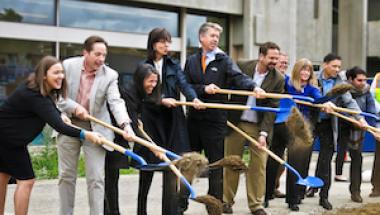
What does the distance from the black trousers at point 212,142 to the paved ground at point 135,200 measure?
610 mm

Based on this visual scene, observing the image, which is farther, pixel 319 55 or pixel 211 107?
pixel 319 55

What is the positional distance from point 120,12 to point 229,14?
133 inches

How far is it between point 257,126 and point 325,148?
44.5 inches

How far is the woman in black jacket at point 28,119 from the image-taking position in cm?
478

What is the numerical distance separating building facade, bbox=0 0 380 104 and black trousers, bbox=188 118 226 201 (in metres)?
7.24

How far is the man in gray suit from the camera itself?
5148mm

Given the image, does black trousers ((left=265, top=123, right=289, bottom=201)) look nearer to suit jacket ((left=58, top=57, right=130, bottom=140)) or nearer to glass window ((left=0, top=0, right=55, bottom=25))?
suit jacket ((left=58, top=57, right=130, bottom=140))

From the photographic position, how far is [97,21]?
13.5m

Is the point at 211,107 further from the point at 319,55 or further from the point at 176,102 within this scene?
the point at 319,55

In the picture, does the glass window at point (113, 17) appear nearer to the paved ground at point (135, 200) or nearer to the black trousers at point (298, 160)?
the paved ground at point (135, 200)

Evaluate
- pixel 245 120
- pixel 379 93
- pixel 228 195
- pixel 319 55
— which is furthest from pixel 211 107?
pixel 319 55

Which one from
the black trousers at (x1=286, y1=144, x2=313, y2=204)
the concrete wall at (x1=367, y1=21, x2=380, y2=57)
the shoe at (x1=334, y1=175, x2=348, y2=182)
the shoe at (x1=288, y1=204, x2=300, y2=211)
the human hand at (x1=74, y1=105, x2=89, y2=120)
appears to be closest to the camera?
the human hand at (x1=74, y1=105, x2=89, y2=120)

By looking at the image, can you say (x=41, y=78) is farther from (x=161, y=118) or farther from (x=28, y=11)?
(x=28, y=11)

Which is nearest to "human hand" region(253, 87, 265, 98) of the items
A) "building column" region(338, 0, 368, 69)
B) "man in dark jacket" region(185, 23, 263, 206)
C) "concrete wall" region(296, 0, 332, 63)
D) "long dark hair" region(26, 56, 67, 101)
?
"man in dark jacket" region(185, 23, 263, 206)
